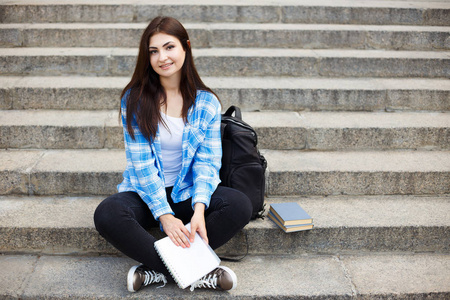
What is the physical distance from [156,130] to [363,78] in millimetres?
2413

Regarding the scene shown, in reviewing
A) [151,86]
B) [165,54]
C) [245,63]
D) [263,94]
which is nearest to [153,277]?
[151,86]

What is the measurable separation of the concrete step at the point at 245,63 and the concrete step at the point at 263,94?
0.16m

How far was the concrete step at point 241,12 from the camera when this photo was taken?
4.61 metres

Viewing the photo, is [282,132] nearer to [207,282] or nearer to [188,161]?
[188,161]

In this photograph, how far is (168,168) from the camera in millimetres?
2598

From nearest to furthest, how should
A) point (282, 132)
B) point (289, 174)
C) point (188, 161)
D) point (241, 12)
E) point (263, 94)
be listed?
point (188, 161) < point (289, 174) < point (282, 132) < point (263, 94) < point (241, 12)

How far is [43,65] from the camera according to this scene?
4.01 meters

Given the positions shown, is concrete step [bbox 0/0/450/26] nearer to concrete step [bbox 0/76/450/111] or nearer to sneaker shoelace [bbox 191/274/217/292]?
concrete step [bbox 0/76/450/111]

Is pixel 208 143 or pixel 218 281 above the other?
pixel 208 143

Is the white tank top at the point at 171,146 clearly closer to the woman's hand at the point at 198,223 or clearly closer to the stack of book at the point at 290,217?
the woman's hand at the point at 198,223

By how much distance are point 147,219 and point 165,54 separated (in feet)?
3.06

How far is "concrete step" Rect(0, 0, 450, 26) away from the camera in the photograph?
461 cm

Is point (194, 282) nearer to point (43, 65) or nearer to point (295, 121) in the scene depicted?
point (295, 121)

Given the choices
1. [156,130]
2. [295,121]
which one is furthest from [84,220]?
[295,121]
